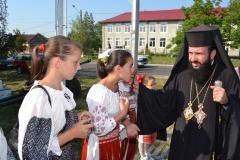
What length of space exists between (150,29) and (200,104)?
66063mm

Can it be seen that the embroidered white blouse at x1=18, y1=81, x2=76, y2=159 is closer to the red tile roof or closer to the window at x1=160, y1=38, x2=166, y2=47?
the red tile roof

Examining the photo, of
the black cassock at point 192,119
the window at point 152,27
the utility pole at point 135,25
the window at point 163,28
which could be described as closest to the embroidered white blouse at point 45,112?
the black cassock at point 192,119

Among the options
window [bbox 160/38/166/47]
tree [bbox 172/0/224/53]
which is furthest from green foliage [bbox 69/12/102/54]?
tree [bbox 172/0/224/53]

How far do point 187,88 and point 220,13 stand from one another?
42.5 meters

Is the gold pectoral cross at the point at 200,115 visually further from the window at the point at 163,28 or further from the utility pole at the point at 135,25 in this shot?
the window at the point at 163,28

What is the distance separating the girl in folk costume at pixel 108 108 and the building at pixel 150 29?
58.4 m

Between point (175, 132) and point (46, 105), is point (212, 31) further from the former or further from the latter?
point (46, 105)

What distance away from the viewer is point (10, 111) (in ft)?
32.8

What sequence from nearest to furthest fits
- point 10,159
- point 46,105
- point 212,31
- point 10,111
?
point 10,159 → point 46,105 → point 212,31 → point 10,111

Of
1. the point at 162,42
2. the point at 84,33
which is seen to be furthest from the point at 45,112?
the point at 162,42

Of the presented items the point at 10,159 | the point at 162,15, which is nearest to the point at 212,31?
the point at 10,159

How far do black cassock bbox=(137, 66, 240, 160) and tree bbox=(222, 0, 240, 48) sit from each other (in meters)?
39.1

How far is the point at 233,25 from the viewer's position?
41781 mm

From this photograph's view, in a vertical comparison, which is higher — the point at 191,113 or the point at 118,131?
the point at 191,113
